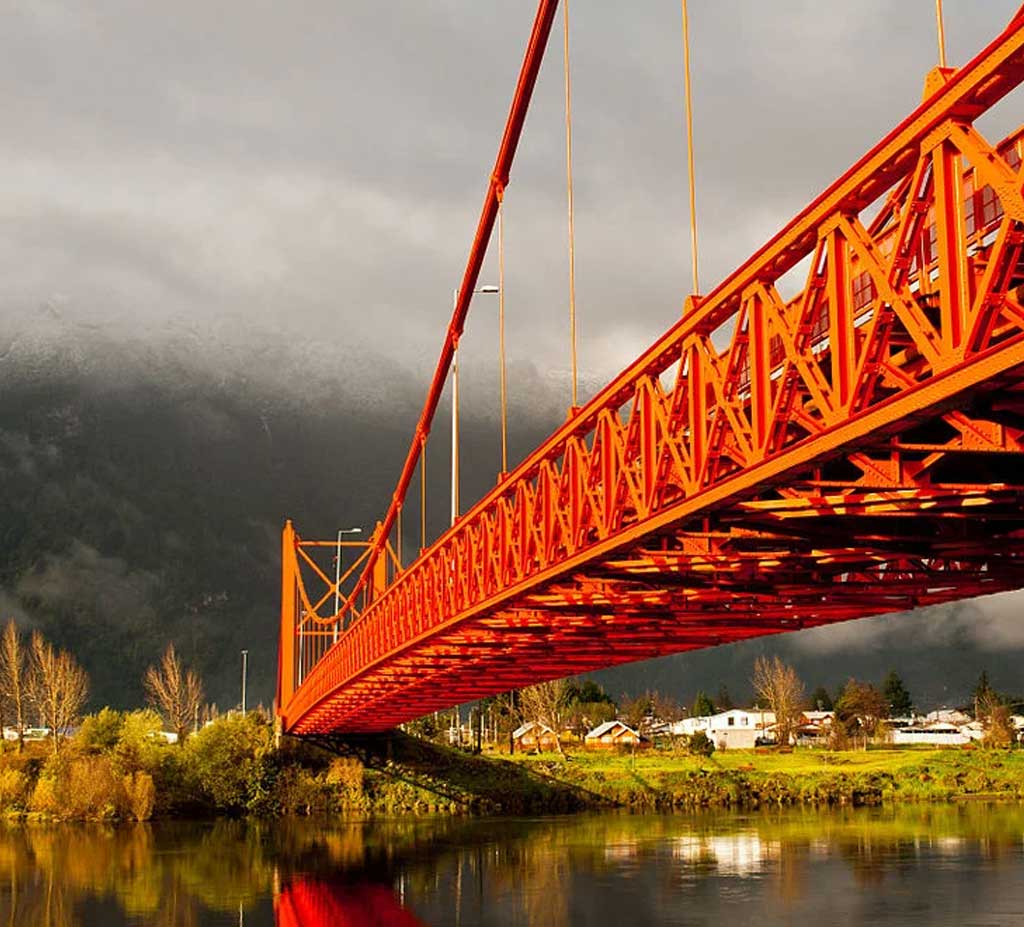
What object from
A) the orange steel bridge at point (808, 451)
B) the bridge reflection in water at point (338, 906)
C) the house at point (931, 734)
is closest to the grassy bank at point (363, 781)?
the bridge reflection in water at point (338, 906)

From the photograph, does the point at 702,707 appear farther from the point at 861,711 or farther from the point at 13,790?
the point at 13,790

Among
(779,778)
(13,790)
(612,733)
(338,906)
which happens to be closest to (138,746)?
(13,790)

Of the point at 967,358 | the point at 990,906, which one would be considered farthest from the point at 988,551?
the point at 990,906

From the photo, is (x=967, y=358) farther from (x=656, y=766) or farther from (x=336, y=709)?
(x=656, y=766)

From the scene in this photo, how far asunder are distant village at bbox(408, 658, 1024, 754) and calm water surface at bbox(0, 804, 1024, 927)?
41.3m

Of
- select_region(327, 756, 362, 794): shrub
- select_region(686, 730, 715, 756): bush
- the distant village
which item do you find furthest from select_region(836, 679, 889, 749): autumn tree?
select_region(327, 756, 362, 794): shrub

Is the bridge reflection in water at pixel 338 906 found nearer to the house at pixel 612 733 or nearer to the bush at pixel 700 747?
the bush at pixel 700 747

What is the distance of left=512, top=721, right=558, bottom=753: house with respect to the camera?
390ft

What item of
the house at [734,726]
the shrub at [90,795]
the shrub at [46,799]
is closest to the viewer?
the shrub at [90,795]

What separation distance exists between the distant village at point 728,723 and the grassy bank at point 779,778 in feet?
44.0

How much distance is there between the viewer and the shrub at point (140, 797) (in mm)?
73750

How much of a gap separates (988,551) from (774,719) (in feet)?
470

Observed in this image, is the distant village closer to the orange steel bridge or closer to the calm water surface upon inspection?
the calm water surface

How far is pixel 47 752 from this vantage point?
85.2 m
